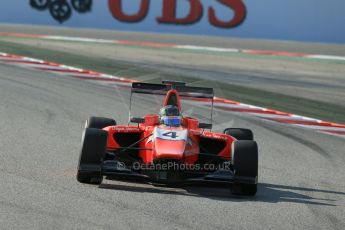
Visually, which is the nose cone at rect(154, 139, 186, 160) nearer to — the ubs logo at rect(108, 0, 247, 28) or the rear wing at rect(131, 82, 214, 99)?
the rear wing at rect(131, 82, 214, 99)

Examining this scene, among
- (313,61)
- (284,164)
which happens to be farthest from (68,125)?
(313,61)

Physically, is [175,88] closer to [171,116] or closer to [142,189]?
[171,116]

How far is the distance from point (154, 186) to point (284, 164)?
280 cm

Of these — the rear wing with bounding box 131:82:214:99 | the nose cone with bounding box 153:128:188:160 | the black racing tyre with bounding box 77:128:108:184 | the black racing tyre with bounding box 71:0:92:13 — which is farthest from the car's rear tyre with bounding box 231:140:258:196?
the black racing tyre with bounding box 71:0:92:13

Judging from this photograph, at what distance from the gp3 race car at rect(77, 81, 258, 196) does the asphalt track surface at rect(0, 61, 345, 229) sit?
168 mm

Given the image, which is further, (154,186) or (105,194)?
(154,186)

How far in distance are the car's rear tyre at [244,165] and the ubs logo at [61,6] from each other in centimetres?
1814

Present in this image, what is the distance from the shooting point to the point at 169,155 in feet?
30.9

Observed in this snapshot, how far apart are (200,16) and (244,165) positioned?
1718 cm

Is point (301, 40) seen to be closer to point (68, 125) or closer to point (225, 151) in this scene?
point (68, 125)

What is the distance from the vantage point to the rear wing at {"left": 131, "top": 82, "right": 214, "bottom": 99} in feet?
35.5

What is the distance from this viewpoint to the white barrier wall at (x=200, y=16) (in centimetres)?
2545

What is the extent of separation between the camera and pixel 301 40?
2556 centimetres

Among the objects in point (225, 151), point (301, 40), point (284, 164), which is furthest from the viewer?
point (301, 40)
